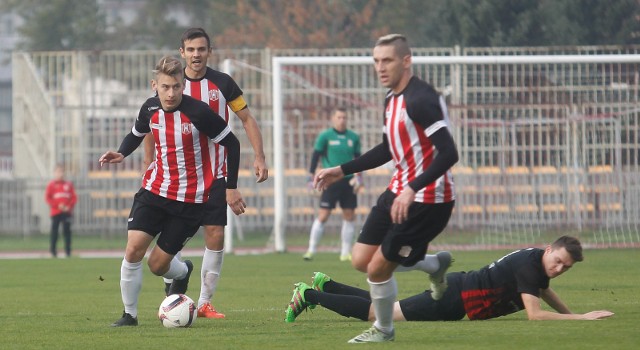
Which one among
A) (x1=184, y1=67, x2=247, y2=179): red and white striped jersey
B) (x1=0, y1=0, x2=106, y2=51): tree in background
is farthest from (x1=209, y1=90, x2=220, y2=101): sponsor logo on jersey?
(x1=0, y1=0, x2=106, y2=51): tree in background

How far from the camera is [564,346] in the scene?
27.4ft

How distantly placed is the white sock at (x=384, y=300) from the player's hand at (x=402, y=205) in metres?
0.61

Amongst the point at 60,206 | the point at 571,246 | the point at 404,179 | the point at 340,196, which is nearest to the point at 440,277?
the point at 571,246

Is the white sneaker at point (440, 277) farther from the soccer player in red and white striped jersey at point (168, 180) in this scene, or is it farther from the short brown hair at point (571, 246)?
the soccer player in red and white striped jersey at point (168, 180)

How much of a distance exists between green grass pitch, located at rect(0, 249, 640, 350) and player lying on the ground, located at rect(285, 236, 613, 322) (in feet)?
0.38

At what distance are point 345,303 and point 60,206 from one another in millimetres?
13800

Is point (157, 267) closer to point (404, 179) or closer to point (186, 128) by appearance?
point (186, 128)

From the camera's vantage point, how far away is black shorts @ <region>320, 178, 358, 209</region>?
2027cm

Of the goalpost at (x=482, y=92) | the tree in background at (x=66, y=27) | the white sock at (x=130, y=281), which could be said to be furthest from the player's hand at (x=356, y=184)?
the tree in background at (x=66, y=27)

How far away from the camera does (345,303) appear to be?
10.1 m

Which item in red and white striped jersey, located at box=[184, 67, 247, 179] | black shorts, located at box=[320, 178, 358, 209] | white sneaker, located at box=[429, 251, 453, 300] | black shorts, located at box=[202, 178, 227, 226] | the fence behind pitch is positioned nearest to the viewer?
white sneaker, located at box=[429, 251, 453, 300]

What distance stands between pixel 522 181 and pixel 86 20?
2670 cm

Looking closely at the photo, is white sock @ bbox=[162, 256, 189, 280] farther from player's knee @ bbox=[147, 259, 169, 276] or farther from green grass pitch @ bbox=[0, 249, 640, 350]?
green grass pitch @ bbox=[0, 249, 640, 350]

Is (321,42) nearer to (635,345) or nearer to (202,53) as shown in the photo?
(202,53)
